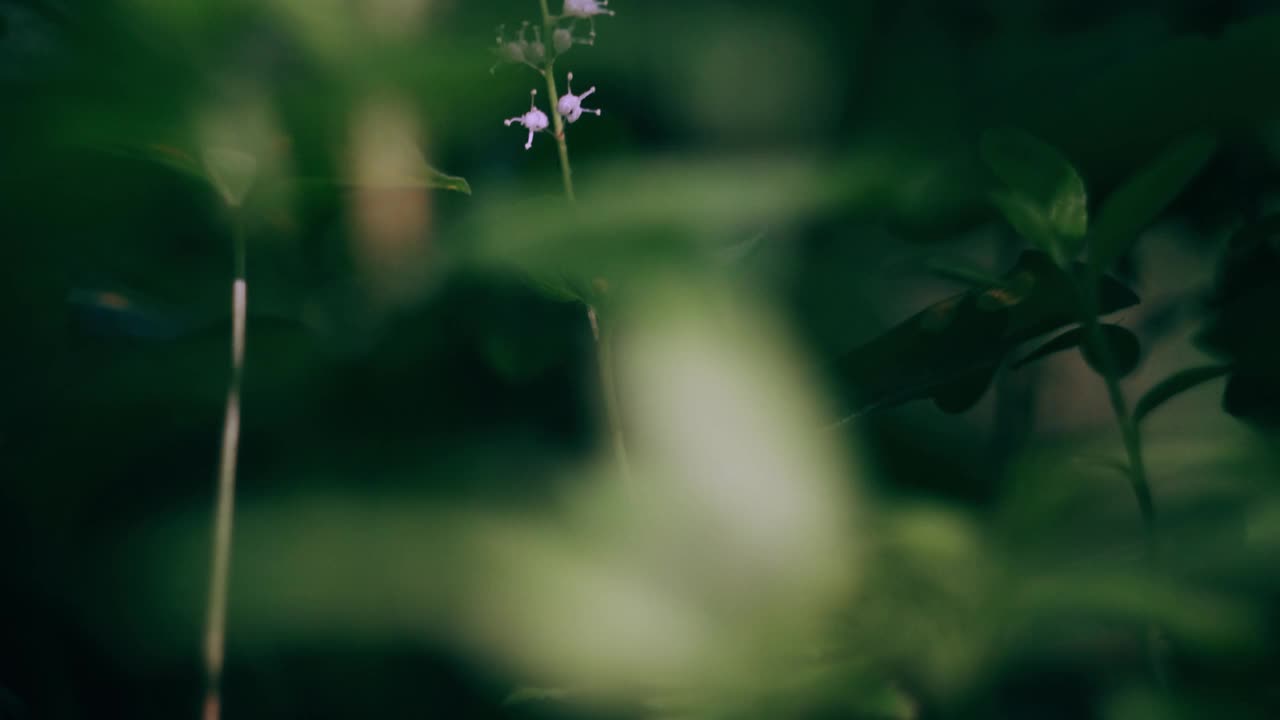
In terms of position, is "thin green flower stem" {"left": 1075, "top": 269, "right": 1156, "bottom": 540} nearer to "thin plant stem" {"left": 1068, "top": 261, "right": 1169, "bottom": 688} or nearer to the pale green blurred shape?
"thin plant stem" {"left": 1068, "top": 261, "right": 1169, "bottom": 688}

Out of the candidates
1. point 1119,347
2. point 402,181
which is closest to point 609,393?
point 402,181

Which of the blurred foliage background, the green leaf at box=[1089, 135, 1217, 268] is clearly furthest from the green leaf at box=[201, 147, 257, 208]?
the green leaf at box=[1089, 135, 1217, 268]

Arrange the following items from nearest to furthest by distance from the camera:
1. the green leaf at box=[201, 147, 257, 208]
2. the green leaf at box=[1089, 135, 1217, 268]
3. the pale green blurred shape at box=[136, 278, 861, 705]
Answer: the pale green blurred shape at box=[136, 278, 861, 705] < the green leaf at box=[1089, 135, 1217, 268] < the green leaf at box=[201, 147, 257, 208]

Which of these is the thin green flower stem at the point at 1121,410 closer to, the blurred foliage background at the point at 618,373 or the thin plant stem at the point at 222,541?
the blurred foliage background at the point at 618,373

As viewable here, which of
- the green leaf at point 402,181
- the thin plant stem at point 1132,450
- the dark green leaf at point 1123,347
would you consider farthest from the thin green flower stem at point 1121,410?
the green leaf at point 402,181

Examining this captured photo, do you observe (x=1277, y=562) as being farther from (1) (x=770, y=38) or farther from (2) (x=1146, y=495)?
(1) (x=770, y=38)

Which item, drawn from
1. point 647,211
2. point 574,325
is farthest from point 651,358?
point 574,325

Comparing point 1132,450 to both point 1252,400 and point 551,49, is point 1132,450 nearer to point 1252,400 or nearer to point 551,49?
point 1252,400

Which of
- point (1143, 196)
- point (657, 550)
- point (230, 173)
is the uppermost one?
point (230, 173)
